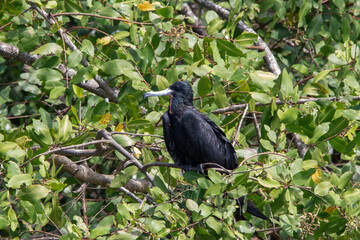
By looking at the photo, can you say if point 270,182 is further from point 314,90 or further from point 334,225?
point 314,90

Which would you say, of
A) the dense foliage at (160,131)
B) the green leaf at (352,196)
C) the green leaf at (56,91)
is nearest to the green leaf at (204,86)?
the dense foliage at (160,131)

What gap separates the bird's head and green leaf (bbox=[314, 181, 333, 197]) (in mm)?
1042

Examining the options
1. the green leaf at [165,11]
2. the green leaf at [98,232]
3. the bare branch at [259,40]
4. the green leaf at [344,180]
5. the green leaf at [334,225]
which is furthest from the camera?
the bare branch at [259,40]

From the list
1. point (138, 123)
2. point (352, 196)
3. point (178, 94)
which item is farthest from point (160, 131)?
point (352, 196)

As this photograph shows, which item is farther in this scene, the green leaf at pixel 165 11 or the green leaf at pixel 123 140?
the green leaf at pixel 165 11

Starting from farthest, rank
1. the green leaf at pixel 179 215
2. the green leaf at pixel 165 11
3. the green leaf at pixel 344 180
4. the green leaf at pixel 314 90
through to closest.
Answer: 1. the green leaf at pixel 165 11
2. the green leaf at pixel 314 90
3. the green leaf at pixel 344 180
4. the green leaf at pixel 179 215

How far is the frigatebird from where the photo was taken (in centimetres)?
309

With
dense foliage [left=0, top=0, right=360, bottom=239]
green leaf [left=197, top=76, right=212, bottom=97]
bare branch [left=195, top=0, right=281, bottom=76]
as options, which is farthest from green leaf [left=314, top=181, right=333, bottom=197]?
bare branch [left=195, top=0, right=281, bottom=76]

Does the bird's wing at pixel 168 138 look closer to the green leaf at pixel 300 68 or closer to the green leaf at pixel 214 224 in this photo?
the green leaf at pixel 214 224

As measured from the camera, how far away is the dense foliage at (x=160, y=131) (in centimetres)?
250

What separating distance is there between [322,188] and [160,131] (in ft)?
3.70

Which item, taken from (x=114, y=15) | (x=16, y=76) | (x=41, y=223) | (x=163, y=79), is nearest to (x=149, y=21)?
(x=114, y=15)

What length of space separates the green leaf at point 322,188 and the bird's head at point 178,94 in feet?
3.42

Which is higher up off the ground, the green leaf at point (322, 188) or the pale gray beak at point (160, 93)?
the pale gray beak at point (160, 93)
